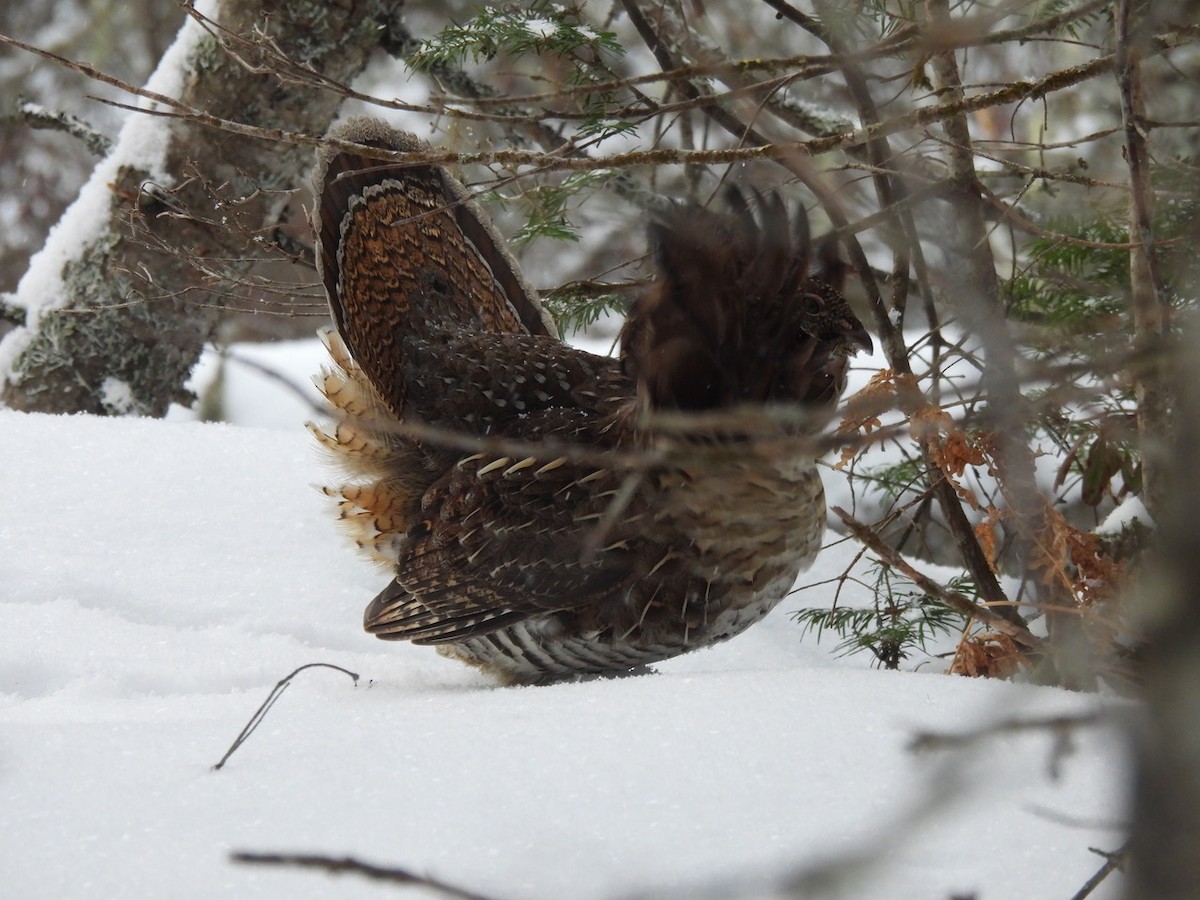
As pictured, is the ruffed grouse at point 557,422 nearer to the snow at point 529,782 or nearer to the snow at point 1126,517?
the snow at point 529,782

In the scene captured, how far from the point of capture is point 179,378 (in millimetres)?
5250

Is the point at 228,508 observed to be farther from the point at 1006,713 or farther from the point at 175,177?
the point at 1006,713

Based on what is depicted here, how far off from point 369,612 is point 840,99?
1.93m

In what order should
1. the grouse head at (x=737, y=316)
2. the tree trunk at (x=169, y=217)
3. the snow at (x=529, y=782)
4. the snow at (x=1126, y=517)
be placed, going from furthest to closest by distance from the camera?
1. the tree trunk at (x=169, y=217)
2. the snow at (x=1126, y=517)
3. the grouse head at (x=737, y=316)
4. the snow at (x=529, y=782)

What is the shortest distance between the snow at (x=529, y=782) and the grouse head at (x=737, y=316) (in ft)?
2.08

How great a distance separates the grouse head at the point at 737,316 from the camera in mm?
2480

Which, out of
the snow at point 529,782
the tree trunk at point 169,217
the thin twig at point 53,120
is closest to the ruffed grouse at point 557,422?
the snow at point 529,782

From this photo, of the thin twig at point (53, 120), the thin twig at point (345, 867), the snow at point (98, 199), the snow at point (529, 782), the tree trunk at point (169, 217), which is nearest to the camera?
the thin twig at point (345, 867)

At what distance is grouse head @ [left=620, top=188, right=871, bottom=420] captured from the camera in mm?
2480

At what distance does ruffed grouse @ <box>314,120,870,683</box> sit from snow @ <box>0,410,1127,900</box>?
358mm

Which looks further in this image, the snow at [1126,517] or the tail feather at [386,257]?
the tail feather at [386,257]

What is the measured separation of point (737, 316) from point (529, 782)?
118 cm

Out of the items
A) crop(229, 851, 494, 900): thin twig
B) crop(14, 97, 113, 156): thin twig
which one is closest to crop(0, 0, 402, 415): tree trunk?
crop(14, 97, 113, 156): thin twig

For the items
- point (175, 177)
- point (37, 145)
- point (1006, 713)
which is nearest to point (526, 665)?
point (1006, 713)
